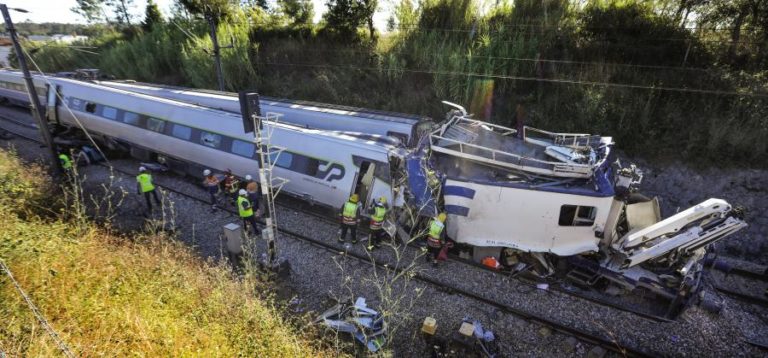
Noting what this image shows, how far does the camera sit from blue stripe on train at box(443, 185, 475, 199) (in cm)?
761

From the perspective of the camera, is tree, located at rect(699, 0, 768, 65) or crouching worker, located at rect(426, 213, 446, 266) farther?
tree, located at rect(699, 0, 768, 65)

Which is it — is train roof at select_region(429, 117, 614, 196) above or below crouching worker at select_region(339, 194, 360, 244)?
above

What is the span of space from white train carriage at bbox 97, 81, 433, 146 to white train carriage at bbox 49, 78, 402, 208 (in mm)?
839

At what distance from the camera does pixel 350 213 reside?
8.55 meters

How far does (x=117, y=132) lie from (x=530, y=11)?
1705 centimetres

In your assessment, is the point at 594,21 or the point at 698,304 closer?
the point at 698,304

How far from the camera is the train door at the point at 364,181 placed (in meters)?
8.92

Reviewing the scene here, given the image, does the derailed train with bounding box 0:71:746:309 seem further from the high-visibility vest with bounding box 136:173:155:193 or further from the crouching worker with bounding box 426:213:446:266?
the high-visibility vest with bounding box 136:173:155:193

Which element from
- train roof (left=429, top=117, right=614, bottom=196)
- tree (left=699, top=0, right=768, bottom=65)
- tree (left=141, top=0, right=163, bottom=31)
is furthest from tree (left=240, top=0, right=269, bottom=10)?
tree (left=699, top=0, right=768, bottom=65)

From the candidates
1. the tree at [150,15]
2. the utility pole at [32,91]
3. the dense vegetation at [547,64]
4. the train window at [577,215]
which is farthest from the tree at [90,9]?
the train window at [577,215]

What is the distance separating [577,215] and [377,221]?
4.16 m

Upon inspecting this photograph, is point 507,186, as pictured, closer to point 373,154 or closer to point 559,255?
point 559,255

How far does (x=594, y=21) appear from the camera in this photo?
14.4m

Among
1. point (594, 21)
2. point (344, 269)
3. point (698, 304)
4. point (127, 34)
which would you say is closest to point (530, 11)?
point (594, 21)
